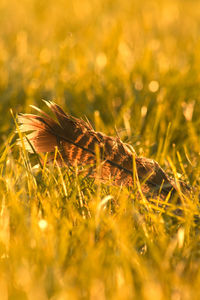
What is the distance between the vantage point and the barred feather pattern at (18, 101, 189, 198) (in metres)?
1.73

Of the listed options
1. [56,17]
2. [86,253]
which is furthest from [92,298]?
[56,17]

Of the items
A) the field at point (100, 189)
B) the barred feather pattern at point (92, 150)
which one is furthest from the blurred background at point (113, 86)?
the barred feather pattern at point (92, 150)

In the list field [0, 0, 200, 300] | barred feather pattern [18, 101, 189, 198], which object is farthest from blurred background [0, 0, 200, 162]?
barred feather pattern [18, 101, 189, 198]

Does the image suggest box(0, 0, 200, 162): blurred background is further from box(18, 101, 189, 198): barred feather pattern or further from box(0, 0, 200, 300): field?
box(18, 101, 189, 198): barred feather pattern

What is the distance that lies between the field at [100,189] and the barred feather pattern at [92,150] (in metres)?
0.06

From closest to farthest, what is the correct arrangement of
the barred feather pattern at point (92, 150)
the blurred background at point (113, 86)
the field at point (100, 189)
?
the field at point (100, 189) < the barred feather pattern at point (92, 150) < the blurred background at point (113, 86)

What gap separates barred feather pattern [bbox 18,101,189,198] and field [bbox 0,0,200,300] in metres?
0.06

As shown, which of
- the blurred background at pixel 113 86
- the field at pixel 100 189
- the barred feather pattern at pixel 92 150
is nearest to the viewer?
the field at pixel 100 189

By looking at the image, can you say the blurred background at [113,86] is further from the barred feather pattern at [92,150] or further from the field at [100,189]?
the barred feather pattern at [92,150]

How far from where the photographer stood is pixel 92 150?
177cm

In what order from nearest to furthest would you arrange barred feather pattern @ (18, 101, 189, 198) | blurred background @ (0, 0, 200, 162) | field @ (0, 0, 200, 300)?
1. field @ (0, 0, 200, 300)
2. barred feather pattern @ (18, 101, 189, 198)
3. blurred background @ (0, 0, 200, 162)

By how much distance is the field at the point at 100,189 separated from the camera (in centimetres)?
120

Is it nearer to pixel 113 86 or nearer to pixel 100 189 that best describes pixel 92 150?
pixel 100 189

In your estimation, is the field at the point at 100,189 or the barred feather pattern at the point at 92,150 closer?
the field at the point at 100,189
